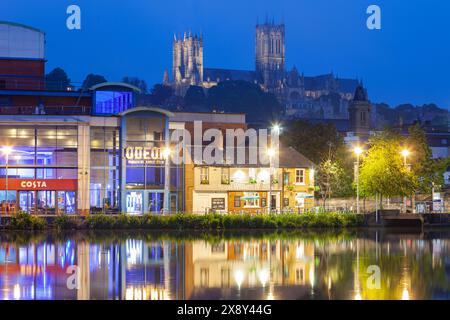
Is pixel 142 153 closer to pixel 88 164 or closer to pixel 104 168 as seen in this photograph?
pixel 104 168

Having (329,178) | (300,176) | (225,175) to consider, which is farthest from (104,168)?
(329,178)

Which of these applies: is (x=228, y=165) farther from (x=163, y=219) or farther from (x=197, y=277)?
(x=197, y=277)

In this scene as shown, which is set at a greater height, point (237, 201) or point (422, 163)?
point (422, 163)

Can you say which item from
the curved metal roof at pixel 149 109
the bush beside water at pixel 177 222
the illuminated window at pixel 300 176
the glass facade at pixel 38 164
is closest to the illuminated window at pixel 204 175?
the curved metal roof at pixel 149 109

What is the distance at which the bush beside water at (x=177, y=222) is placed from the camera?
73562 millimetres

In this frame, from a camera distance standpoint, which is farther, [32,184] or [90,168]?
[90,168]

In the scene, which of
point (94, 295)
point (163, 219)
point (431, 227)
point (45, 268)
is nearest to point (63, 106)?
point (163, 219)

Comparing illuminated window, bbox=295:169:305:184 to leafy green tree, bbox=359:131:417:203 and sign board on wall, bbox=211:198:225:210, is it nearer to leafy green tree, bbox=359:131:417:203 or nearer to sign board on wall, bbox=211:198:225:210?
leafy green tree, bbox=359:131:417:203

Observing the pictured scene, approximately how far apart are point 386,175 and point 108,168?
26103 mm

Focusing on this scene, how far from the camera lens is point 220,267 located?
4781 cm

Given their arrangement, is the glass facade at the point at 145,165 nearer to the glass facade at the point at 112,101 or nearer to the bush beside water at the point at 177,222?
the glass facade at the point at 112,101

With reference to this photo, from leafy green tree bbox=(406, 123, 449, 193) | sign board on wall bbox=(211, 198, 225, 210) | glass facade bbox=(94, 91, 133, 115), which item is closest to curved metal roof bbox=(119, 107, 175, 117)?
glass facade bbox=(94, 91, 133, 115)

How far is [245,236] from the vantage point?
6994 centimetres

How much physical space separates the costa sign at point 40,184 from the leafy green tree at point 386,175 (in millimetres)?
27800
